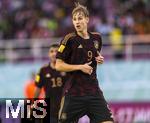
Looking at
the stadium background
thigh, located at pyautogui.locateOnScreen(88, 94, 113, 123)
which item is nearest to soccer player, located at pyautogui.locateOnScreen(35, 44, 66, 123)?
thigh, located at pyautogui.locateOnScreen(88, 94, 113, 123)

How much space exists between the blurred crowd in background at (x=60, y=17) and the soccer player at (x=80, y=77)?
11.7m

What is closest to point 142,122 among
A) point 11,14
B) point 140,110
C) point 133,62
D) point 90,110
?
point 140,110

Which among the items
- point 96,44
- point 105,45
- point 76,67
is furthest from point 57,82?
point 105,45

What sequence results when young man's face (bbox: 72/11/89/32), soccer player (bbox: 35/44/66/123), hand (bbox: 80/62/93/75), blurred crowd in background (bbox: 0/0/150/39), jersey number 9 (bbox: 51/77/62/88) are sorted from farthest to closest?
blurred crowd in background (bbox: 0/0/150/39) < jersey number 9 (bbox: 51/77/62/88) < soccer player (bbox: 35/44/66/123) < young man's face (bbox: 72/11/89/32) < hand (bbox: 80/62/93/75)

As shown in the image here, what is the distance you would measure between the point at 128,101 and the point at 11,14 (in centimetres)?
536

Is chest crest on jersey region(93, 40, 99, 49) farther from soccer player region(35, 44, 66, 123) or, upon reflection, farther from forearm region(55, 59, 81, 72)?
soccer player region(35, 44, 66, 123)

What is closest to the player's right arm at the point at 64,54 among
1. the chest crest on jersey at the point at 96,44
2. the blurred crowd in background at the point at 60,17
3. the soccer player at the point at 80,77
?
the soccer player at the point at 80,77

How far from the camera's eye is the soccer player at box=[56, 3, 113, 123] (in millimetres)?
10047

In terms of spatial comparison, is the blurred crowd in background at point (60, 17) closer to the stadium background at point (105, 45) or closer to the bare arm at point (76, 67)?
the stadium background at point (105, 45)

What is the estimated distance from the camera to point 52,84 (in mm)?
12352

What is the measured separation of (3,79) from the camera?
2133 cm

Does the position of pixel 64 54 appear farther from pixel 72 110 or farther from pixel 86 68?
pixel 72 110

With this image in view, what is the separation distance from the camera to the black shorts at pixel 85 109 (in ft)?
32.9

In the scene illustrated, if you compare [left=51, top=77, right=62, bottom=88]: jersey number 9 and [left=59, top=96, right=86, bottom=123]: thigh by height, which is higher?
[left=51, top=77, right=62, bottom=88]: jersey number 9
